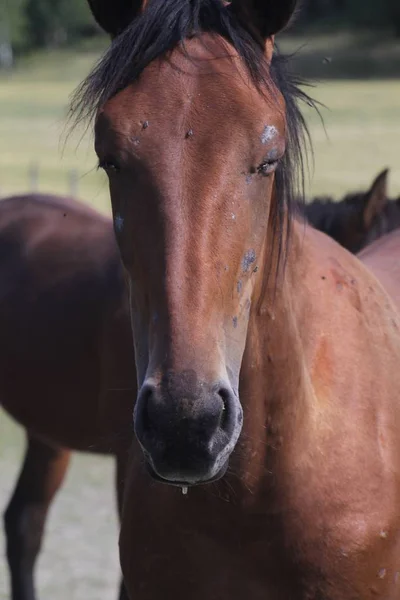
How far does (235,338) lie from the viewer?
79.3 inches

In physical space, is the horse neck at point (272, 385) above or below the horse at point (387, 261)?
above

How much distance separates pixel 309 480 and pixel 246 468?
0.16 m

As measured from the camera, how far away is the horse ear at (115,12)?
90.5 inches

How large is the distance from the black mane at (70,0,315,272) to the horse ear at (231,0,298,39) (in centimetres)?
2

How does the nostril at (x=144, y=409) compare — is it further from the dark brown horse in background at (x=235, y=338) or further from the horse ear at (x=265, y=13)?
the horse ear at (x=265, y=13)

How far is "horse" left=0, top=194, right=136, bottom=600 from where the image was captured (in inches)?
156

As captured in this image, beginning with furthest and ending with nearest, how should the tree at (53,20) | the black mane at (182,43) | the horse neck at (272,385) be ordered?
the tree at (53,20) < the horse neck at (272,385) < the black mane at (182,43)

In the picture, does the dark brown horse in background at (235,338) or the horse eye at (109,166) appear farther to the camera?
the horse eye at (109,166)

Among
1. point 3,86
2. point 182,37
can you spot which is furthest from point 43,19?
point 182,37

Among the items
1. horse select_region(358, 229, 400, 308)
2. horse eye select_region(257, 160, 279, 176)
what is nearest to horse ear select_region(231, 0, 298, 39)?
horse eye select_region(257, 160, 279, 176)

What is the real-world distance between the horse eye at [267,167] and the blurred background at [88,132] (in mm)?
253

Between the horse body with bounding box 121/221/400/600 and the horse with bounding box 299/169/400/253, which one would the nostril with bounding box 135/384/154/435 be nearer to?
the horse body with bounding box 121/221/400/600

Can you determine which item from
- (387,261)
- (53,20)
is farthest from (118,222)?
(53,20)

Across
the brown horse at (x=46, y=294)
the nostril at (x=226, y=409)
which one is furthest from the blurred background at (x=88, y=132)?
the nostril at (x=226, y=409)
